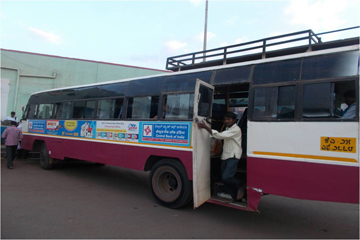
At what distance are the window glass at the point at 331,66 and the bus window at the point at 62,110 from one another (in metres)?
6.75

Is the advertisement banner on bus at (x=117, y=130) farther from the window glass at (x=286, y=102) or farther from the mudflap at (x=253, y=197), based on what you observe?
the window glass at (x=286, y=102)

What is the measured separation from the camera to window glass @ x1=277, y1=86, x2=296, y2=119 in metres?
3.77

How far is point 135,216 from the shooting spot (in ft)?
14.7

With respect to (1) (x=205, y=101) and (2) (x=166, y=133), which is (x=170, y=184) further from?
(1) (x=205, y=101)

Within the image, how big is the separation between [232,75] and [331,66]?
1633 millimetres

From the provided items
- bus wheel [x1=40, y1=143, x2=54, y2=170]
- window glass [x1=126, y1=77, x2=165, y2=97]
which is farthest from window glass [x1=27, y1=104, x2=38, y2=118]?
window glass [x1=126, y1=77, x2=165, y2=97]

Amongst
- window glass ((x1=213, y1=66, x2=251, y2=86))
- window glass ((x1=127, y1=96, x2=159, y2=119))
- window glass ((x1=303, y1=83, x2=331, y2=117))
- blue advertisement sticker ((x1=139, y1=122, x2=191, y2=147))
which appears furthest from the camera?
window glass ((x1=127, y1=96, x2=159, y2=119))

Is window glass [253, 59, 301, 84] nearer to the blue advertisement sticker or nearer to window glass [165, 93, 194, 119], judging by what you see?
window glass [165, 93, 194, 119]

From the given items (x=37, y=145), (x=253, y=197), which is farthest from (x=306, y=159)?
(x=37, y=145)

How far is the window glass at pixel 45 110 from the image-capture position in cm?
835

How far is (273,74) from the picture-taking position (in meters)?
4.04

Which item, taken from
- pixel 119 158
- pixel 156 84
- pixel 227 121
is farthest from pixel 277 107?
pixel 119 158

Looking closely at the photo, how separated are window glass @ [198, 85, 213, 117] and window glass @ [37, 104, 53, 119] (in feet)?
20.2

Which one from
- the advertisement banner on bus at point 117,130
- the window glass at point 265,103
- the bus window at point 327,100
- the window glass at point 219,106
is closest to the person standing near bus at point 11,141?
the advertisement banner on bus at point 117,130
